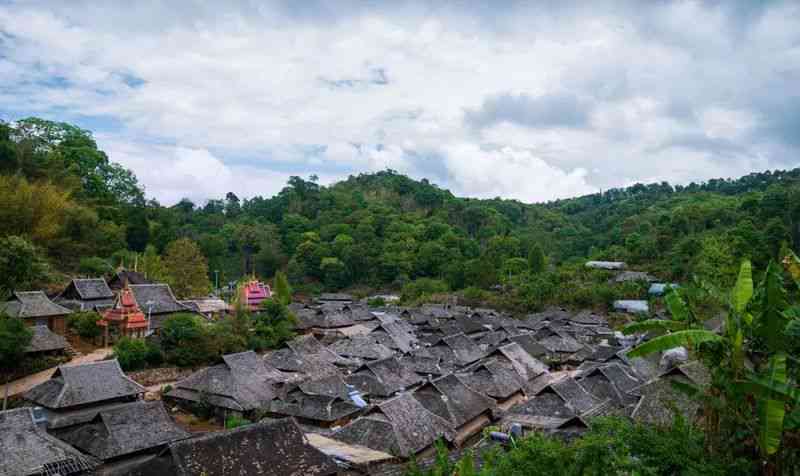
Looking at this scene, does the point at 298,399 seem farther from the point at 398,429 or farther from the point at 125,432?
the point at 125,432

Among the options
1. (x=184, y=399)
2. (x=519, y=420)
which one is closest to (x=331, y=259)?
(x=184, y=399)

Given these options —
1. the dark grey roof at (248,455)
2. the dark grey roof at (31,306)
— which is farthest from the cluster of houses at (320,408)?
the dark grey roof at (31,306)

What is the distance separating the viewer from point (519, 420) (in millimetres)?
18734

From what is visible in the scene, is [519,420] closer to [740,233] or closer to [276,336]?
[276,336]

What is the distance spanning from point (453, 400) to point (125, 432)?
1052cm

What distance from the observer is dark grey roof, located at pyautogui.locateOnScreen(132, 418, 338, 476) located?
1234cm

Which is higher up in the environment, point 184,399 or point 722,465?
point 722,465

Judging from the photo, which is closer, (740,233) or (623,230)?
(740,233)

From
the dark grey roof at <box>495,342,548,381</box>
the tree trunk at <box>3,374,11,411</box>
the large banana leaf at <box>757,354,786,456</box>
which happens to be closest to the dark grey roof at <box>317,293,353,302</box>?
the dark grey roof at <box>495,342,548,381</box>

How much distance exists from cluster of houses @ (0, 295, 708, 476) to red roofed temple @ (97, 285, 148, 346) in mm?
1946

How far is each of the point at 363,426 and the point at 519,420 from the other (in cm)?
525

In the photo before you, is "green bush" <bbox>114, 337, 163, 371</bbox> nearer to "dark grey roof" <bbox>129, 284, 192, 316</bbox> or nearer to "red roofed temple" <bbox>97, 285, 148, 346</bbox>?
"red roofed temple" <bbox>97, 285, 148, 346</bbox>

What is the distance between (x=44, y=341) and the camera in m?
23.1

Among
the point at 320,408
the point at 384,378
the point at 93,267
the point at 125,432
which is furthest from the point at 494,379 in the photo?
the point at 93,267
